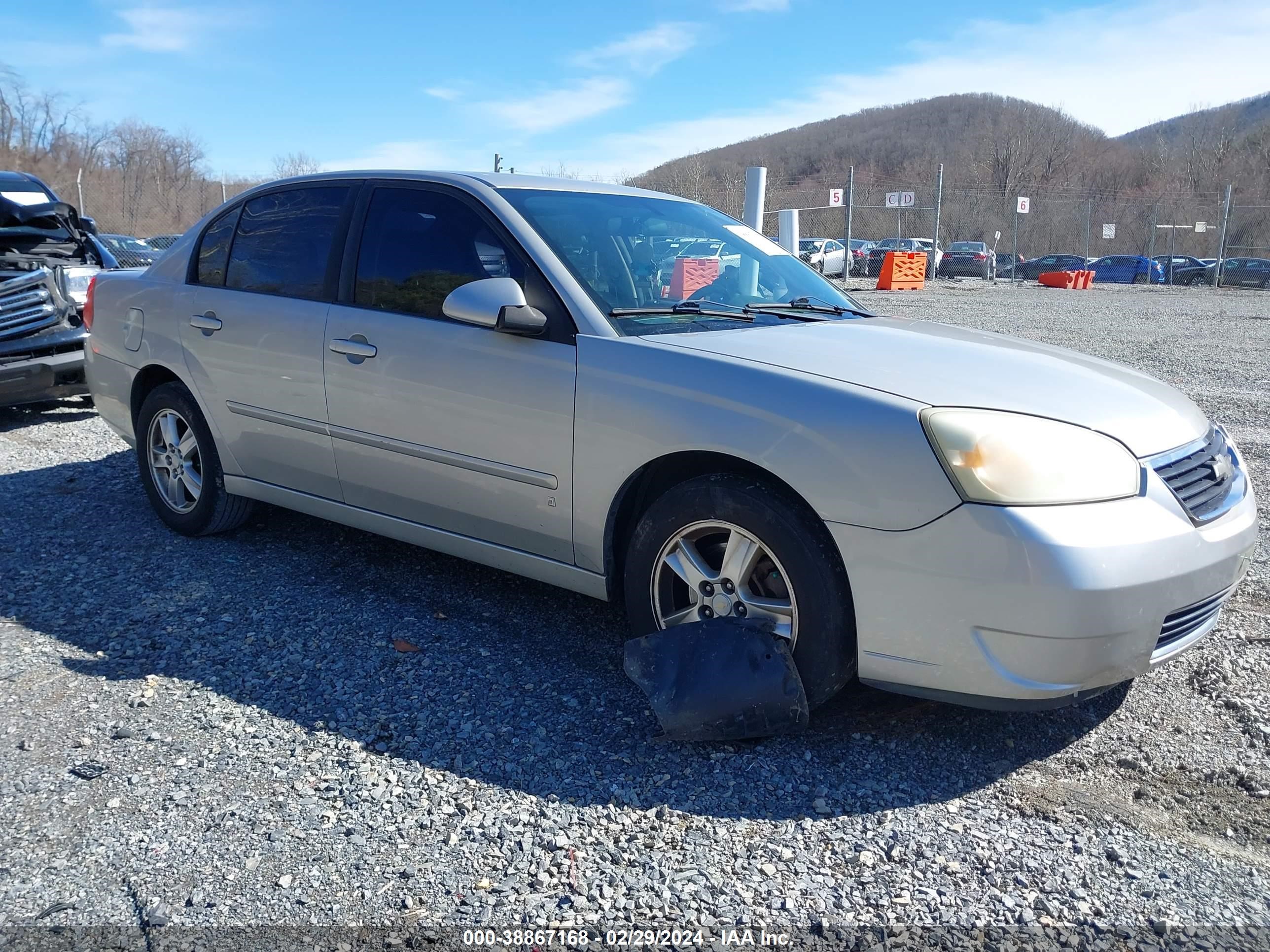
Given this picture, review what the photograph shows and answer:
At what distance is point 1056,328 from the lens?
613 inches

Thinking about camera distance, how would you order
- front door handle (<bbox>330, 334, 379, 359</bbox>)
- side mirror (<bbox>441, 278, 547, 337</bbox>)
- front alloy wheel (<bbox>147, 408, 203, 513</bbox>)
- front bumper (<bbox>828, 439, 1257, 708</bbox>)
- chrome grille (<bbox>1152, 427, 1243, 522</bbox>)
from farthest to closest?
front alloy wheel (<bbox>147, 408, 203, 513</bbox>) → front door handle (<bbox>330, 334, 379, 359</bbox>) → side mirror (<bbox>441, 278, 547, 337</bbox>) → chrome grille (<bbox>1152, 427, 1243, 522</bbox>) → front bumper (<bbox>828, 439, 1257, 708</bbox>)

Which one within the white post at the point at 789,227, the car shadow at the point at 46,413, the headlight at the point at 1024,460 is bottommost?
the car shadow at the point at 46,413

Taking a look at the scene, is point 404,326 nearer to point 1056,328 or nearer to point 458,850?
point 458,850

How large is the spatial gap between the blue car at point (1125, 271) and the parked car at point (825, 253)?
8685 millimetres

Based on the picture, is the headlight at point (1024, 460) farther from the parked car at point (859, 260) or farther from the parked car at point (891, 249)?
the parked car at point (859, 260)

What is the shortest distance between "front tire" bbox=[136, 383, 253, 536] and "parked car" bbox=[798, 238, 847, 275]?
24.7 meters

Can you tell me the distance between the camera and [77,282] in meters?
8.05

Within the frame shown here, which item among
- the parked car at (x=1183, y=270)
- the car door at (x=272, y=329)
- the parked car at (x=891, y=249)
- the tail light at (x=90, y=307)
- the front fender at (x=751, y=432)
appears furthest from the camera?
the parked car at (x=891, y=249)

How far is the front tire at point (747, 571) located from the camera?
9.45 ft

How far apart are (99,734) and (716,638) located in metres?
1.93

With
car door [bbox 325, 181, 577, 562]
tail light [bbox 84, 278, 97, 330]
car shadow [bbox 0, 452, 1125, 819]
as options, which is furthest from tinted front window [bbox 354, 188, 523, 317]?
tail light [bbox 84, 278, 97, 330]

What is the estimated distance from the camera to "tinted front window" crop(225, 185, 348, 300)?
427cm

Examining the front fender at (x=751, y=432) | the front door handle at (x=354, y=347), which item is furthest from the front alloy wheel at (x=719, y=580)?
the front door handle at (x=354, y=347)

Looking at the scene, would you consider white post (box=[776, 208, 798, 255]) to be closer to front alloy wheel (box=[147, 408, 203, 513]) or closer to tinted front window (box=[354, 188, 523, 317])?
front alloy wheel (box=[147, 408, 203, 513])
